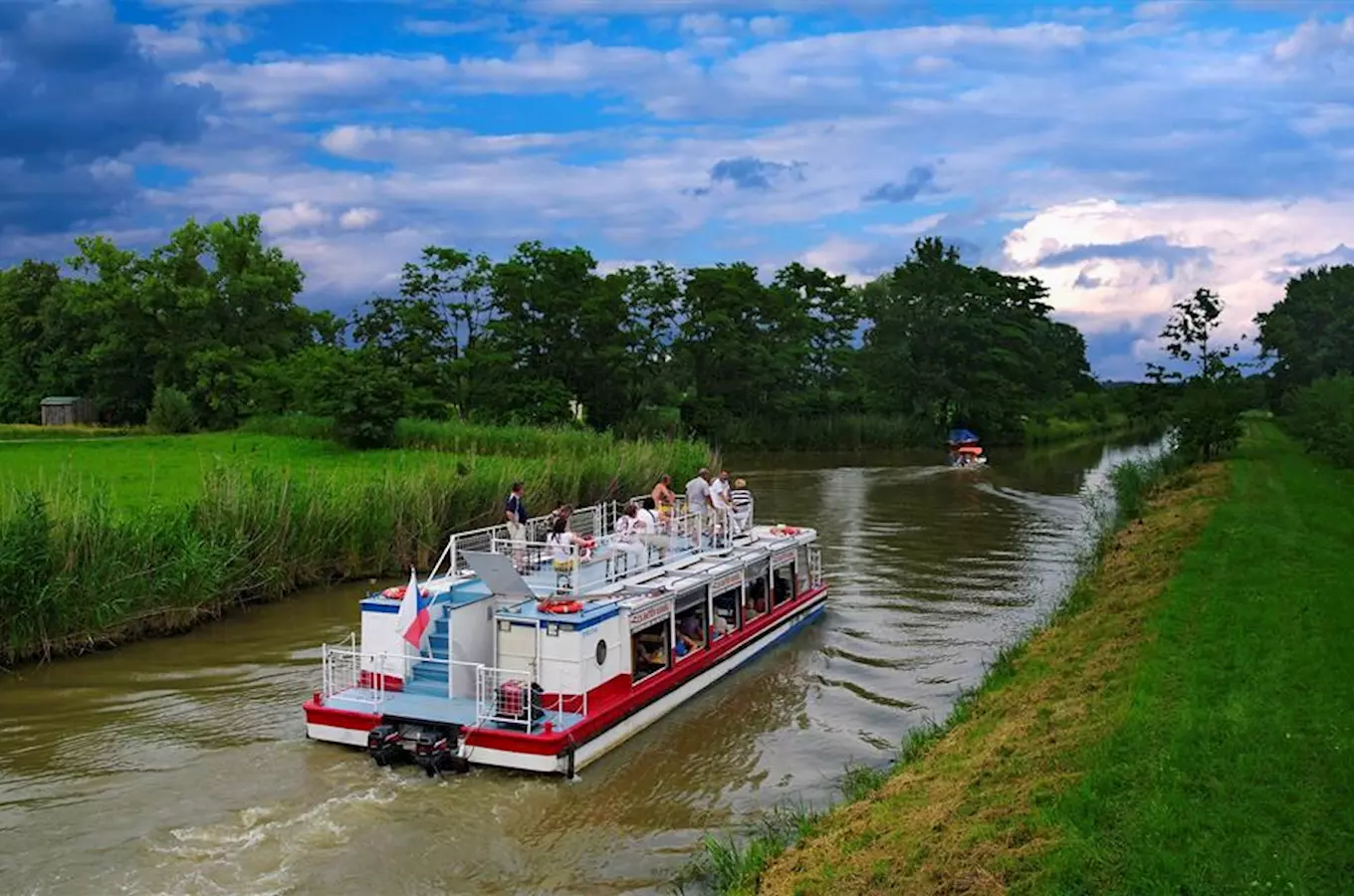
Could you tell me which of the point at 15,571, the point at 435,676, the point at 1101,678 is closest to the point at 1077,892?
the point at 1101,678

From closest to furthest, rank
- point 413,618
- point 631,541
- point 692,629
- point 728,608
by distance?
point 413,618
point 692,629
point 631,541
point 728,608

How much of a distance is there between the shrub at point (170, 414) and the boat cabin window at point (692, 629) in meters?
49.5

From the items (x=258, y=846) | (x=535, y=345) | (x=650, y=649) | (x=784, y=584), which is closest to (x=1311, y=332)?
(x=535, y=345)

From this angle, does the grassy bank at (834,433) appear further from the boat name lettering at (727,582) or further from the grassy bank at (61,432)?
the boat name lettering at (727,582)

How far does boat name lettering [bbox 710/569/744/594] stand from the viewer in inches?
826

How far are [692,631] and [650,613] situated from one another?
2313mm

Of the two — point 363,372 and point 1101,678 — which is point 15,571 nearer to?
point 1101,678

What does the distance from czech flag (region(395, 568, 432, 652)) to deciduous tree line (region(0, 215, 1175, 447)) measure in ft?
109

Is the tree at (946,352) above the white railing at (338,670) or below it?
above

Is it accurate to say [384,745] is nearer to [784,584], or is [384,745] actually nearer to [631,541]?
[631,541]

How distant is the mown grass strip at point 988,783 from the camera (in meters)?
9.84

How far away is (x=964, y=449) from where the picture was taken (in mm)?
69188

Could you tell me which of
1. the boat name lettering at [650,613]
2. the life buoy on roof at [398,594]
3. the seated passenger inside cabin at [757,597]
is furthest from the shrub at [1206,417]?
the life buoy on roof at [398,594]

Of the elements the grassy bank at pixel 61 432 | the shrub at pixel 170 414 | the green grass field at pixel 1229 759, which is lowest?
the green grass field at pixel 1229 759
